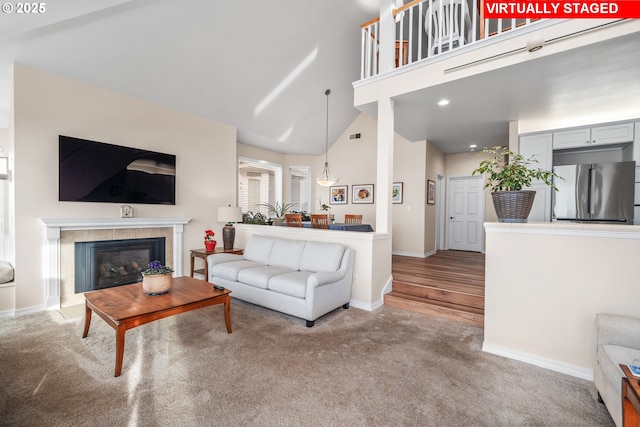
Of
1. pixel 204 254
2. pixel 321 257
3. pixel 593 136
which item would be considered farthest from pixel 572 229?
pixel 204 254

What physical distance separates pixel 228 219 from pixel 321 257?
2.09 m

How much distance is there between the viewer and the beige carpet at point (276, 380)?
173 centimetres

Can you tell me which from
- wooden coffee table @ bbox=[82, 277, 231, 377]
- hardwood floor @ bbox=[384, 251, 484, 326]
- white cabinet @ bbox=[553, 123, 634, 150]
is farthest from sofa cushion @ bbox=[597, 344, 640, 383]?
white cabinet @ bbox=[553, 123, 634, 150]

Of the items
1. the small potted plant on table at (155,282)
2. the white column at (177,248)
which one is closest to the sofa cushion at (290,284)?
the small potted plant on table at (155,282)

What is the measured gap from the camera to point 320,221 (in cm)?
453

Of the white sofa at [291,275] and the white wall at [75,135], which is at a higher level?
the white wall at [75,135]

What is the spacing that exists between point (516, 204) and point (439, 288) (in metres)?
1.58

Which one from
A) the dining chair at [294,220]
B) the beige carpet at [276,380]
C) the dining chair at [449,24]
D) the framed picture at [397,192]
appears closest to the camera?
the beige carpet at [276,380]

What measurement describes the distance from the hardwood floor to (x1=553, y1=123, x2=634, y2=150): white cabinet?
2303 millimetres

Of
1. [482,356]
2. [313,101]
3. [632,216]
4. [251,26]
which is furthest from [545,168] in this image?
[251,26]

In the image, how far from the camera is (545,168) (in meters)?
4.33

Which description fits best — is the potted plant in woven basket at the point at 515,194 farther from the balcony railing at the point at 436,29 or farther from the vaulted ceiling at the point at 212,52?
the vaulted ceiling at the point at 212,52

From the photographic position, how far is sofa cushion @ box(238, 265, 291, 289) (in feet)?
11.2

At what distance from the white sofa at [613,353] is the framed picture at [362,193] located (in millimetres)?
5215
